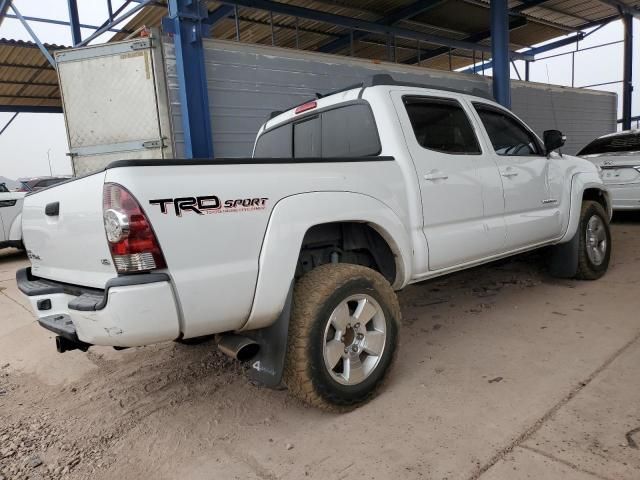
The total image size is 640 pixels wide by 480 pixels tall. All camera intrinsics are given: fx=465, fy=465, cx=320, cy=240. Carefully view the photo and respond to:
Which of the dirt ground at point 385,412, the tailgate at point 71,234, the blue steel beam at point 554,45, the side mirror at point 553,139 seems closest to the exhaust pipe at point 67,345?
the tailgate at point 71,234

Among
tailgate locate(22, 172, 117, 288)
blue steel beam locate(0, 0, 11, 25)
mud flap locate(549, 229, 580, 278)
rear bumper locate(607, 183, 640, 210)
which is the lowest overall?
mud flap locate(549, 229, 580, 278)

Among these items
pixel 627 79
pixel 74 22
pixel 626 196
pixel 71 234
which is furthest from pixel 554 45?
pixel 71 234

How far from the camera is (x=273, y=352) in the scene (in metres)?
2.40

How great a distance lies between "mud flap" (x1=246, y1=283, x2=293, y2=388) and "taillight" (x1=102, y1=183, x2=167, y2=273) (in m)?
0.69

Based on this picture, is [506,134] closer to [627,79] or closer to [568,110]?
[568,110]

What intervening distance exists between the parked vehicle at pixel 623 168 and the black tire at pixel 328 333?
6.09m

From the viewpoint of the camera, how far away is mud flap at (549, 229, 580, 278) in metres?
4.66

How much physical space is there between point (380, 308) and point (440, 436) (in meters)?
0.75

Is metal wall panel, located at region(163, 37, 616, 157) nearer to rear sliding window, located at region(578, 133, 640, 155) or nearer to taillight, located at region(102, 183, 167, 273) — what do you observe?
rear sliding window, located at region(578, 133, 640, 155)

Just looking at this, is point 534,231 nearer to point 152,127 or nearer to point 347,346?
point 347,346

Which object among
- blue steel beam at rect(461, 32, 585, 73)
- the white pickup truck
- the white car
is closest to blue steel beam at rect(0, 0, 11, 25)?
the white car

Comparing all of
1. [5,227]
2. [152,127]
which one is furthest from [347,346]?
[5,227]

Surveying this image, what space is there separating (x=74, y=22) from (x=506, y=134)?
8559mm

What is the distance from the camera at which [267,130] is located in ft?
14.0
